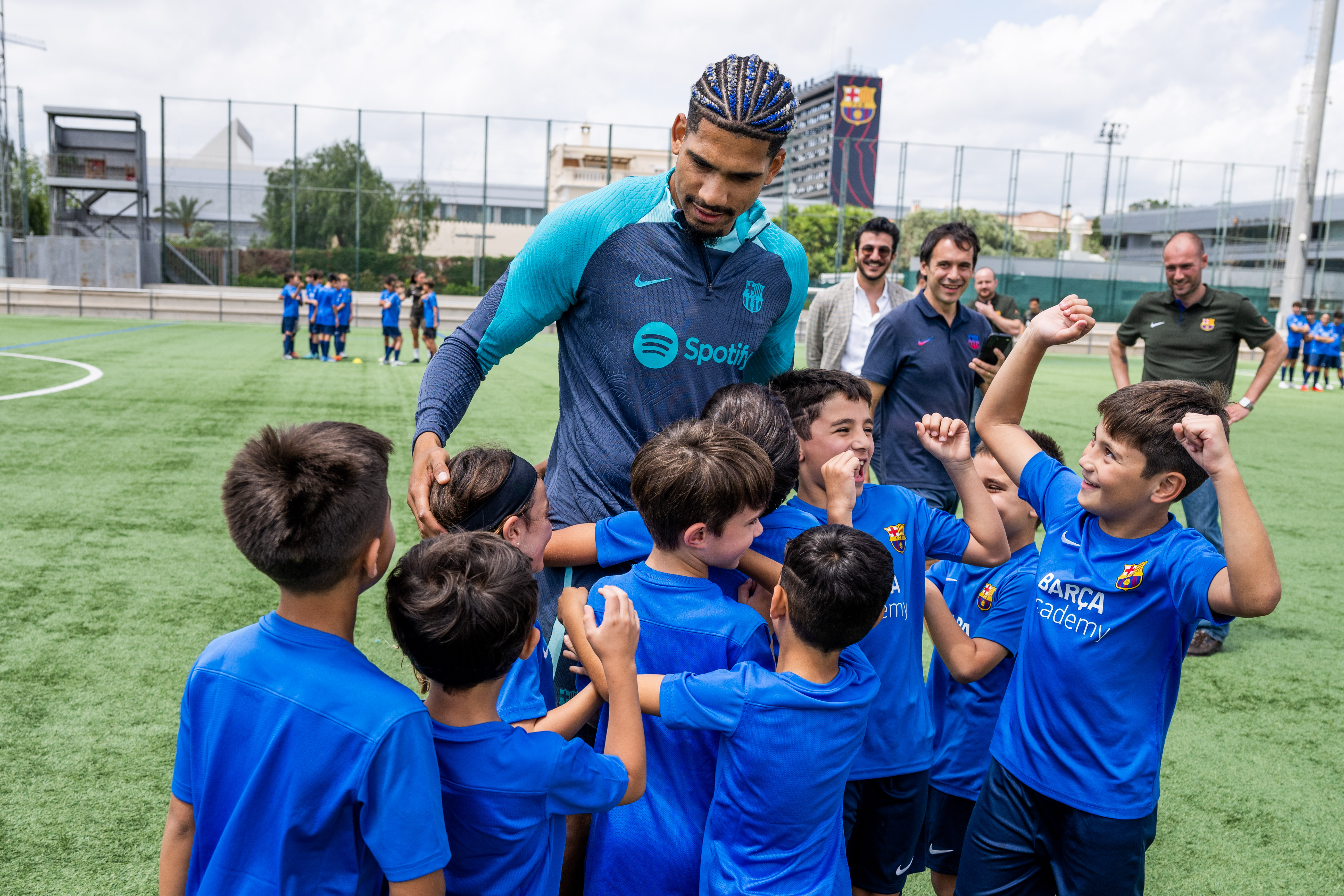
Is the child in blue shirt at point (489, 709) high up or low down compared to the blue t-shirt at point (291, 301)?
down

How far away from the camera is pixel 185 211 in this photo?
35781 millimetres

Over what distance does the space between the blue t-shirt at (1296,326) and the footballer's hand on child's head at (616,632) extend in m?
28.0

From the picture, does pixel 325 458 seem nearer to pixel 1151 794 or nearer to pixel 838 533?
pixel 838 533

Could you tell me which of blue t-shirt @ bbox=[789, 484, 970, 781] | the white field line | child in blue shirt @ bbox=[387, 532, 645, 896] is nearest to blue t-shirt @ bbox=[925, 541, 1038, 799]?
blue t-shirt @ bbox=[789, 484, 970, 781]

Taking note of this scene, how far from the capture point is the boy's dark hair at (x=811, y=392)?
8.49 feet

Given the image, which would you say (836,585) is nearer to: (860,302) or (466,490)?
(466,490)

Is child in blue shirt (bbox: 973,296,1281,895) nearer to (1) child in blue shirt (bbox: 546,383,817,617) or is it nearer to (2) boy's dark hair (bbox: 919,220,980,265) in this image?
(1) child in blue shirt (bbox: 546,383,817,617)

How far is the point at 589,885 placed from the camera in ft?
6.91

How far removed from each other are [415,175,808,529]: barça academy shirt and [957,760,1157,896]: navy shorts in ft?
4.07

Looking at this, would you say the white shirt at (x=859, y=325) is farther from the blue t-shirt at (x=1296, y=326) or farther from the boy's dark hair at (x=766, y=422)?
the blue t-shirt at (x=1296, y=326)

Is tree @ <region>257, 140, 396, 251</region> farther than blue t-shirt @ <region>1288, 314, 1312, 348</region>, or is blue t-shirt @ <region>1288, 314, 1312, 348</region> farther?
tree @ <region>257, 140, 396, 251</region>

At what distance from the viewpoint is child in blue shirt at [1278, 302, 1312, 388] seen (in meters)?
25.1

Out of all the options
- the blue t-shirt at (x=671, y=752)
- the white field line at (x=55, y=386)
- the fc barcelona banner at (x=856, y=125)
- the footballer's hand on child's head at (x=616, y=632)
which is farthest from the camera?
the fc barcelona banner at (x=856, y=125)

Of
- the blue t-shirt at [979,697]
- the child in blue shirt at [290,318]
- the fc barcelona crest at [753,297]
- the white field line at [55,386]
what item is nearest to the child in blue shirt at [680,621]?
the fc barcelona crest at [753,297]
